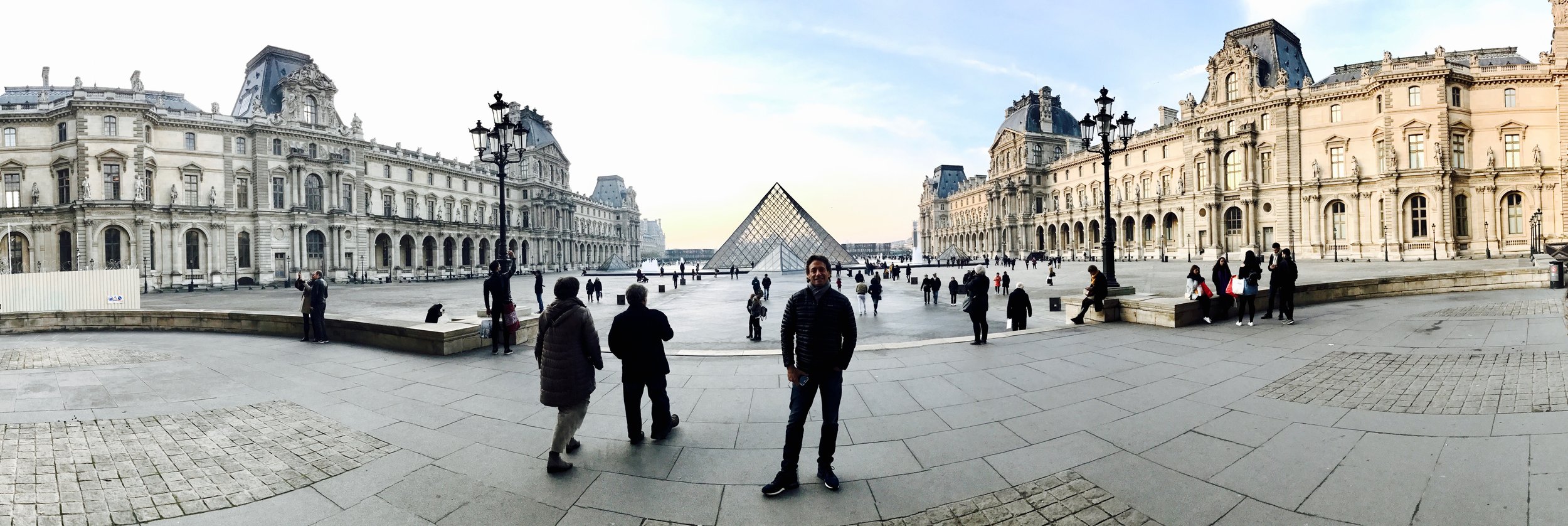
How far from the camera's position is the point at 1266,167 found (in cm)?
4069

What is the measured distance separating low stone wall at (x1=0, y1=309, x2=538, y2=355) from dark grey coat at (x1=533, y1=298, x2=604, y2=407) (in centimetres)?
472

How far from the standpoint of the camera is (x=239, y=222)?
38594 mm

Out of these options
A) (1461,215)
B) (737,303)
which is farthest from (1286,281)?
(1461,215)

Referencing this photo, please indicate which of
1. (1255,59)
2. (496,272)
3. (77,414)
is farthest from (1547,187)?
(77,414)

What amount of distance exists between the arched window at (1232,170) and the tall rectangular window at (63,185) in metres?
76.3

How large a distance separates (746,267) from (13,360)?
44.7m

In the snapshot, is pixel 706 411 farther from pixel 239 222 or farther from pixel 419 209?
pixel 419 209

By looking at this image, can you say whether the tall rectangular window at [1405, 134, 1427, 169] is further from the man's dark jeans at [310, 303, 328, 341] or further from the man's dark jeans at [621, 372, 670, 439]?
the man's dark jeans at [310, 303, 328, 341]

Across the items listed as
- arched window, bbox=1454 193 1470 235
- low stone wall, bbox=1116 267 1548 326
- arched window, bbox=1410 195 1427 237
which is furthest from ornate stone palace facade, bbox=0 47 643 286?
arched window, bbox=1454 193 1470 235

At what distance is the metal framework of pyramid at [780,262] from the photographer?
49312mm

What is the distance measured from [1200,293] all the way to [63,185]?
183ft

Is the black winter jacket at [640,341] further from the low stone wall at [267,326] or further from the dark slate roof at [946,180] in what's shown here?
the dark slate roof at [946,180]

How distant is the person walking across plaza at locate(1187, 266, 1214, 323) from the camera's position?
914 centimetres

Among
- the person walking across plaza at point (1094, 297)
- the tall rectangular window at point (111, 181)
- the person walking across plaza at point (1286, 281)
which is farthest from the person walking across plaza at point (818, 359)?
the tall rectangular window at point (111, 181)
